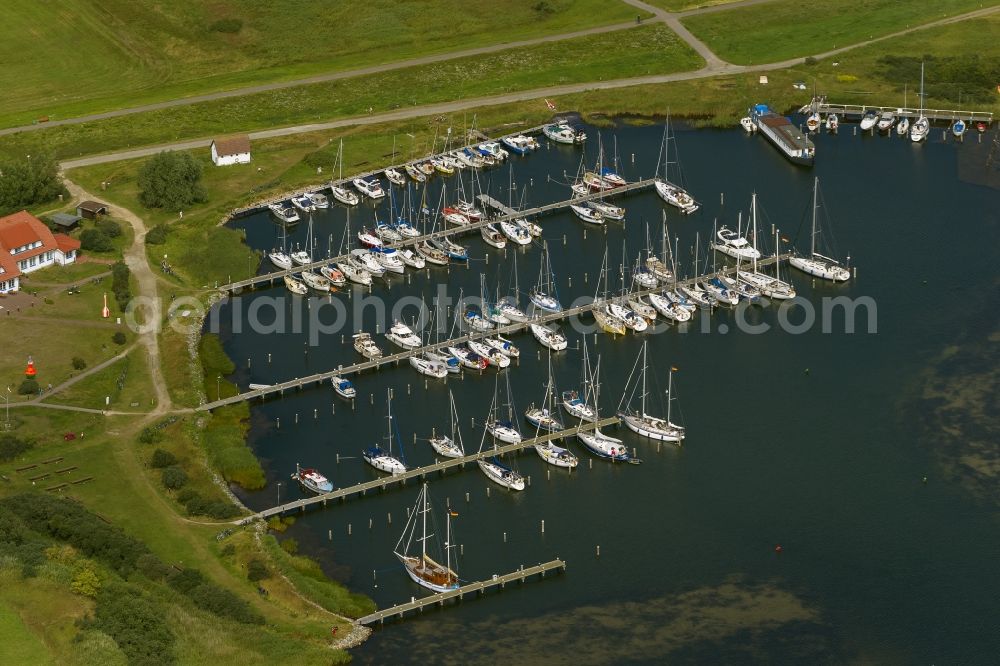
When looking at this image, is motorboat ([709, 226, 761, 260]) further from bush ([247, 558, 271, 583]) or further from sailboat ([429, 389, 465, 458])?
bush ([247, 558, 271, 583])

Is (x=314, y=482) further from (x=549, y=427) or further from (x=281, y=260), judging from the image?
(x=281, y=260)

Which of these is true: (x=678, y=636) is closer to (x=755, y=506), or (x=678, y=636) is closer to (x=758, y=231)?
(x=755, y=506)

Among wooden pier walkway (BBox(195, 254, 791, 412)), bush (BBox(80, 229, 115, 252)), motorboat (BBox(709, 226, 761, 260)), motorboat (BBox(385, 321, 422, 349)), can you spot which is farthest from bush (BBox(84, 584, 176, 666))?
motorboat (BBox(709, 226, 761, 260))

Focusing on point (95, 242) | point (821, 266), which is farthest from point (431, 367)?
point (821, 266)

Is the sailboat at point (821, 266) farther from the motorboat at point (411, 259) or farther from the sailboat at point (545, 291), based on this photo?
the motorboat at point (411, 259)

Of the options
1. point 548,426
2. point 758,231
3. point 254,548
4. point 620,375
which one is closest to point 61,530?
point 254,548

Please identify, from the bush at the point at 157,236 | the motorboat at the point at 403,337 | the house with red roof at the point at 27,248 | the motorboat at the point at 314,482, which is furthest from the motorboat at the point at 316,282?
the motorboat at the point at 314,482
